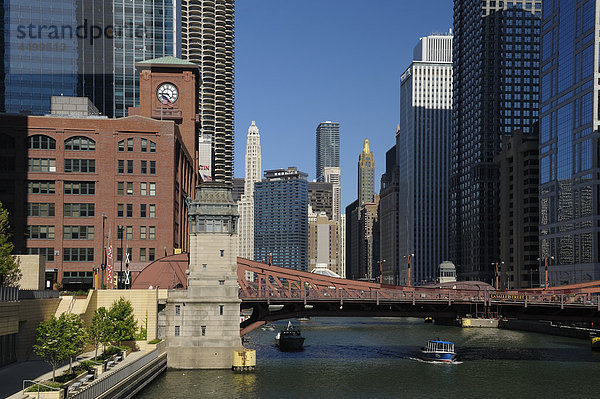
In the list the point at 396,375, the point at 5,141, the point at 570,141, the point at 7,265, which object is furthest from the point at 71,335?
the point at 570,141

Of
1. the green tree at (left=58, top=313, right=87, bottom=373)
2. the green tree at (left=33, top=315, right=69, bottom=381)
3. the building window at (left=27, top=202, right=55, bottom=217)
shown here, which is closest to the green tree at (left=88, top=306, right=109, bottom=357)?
the green tree at (left=58, top=313, right=87, bottom=373)

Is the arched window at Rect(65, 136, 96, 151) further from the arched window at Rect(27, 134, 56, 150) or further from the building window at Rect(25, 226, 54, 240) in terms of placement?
the building window at Rect(25, 226, 54, 240)

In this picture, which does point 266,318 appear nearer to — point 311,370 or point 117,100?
point 311,370

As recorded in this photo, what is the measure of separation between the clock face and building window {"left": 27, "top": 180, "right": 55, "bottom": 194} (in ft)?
108

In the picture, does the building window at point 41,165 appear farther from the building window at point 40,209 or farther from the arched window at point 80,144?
the building window at point 40,209

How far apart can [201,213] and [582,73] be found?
119632 millimetres

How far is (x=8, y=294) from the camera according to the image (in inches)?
2178

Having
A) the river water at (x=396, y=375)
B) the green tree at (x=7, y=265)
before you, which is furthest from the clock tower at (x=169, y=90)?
the green tree at (x=7, y=265)

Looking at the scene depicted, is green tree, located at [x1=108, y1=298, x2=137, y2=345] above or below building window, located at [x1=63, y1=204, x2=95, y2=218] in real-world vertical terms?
below

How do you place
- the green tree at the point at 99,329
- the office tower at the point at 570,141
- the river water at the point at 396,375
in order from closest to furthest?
the green tree at the point at 99,329
the river water at the point at 396,375
the office tower at the point at 570,141

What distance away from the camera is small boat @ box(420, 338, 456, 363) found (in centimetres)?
9250

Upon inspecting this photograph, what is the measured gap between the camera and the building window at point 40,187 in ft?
352

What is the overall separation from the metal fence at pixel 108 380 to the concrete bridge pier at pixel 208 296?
31.6ft

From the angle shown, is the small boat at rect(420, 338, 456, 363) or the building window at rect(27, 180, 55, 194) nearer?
the small boat at rect(420, 338, 456, 363)
